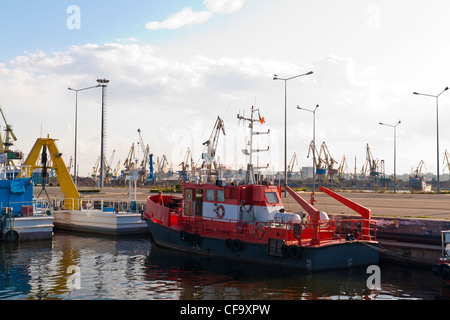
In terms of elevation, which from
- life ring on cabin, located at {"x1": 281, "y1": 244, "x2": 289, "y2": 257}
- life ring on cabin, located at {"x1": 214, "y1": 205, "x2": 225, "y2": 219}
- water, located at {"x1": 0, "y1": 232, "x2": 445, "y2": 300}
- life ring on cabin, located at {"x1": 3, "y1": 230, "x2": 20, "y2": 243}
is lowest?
water, located at {"x1": 0, "y1": 232, "x2": 445, "y2": 300}

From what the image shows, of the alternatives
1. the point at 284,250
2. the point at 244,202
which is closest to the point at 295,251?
the point at 284,250

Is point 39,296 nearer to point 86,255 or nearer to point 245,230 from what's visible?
point 86,255

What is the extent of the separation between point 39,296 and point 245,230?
30.4 ft

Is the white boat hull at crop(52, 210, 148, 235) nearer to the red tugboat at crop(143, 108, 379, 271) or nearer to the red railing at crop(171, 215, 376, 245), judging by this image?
the red tugboat at crop(143, 108, 379, 271)

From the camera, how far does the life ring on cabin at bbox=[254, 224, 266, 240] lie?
758 inches

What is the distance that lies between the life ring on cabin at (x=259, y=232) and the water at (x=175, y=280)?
4.32ft

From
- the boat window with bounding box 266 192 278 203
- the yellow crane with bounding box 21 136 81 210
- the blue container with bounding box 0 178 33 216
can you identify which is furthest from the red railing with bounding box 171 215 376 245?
the yellow crane with bounding box 21 136 81 210

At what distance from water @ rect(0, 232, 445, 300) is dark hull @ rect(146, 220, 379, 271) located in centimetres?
36

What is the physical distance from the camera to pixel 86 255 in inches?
834

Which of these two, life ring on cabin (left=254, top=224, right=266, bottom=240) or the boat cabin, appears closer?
life ring on cabin (left=254, top=224, right=266, bottom=240)

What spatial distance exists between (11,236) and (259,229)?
1413 cm

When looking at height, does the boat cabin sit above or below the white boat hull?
above

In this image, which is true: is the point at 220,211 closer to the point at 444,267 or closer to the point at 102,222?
the point at 444,267

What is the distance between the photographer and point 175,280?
652 inches
